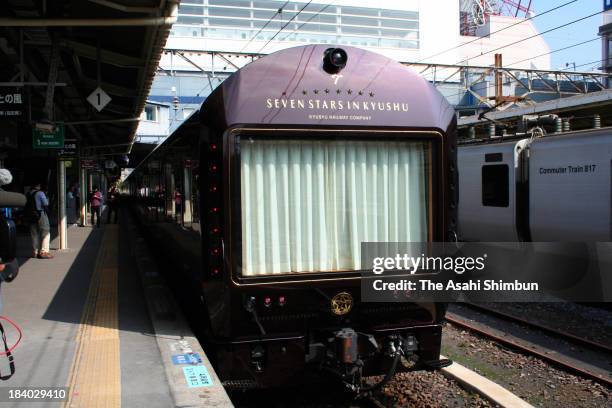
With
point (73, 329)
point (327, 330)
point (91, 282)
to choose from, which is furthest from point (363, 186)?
point (91, 282)

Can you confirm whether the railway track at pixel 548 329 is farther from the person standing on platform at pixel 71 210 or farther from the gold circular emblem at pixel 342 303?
the person standing on platform at pixel 71 210

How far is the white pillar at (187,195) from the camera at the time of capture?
5.09 m

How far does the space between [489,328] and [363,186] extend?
412 centimetres

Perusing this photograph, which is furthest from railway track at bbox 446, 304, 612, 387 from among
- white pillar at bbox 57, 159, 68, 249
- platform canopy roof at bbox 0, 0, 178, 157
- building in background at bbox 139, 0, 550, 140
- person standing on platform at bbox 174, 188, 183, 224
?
building in background at bbox 139, 0, 550, 140

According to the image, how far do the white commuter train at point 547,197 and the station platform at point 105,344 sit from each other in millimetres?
6743

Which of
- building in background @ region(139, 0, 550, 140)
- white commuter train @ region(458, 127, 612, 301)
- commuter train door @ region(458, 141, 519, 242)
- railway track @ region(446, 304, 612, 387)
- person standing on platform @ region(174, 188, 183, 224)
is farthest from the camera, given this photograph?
building in background @ region(139, 0, 550, 140)

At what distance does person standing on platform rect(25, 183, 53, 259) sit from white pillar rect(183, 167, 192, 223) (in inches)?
290

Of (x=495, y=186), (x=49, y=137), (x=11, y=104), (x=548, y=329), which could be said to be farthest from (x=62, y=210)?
Result: (x=548, y=329)

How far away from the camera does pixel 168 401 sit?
13.2 feet

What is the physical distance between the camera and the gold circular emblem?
14.4ft

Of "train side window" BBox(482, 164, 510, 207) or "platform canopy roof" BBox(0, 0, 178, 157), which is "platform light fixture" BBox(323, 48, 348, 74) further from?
"train side window" BBox(482, 164, 510, 207)

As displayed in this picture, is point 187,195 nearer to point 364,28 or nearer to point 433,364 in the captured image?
point 433,364

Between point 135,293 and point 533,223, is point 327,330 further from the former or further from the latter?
point 533,223

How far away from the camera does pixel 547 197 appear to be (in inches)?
407
